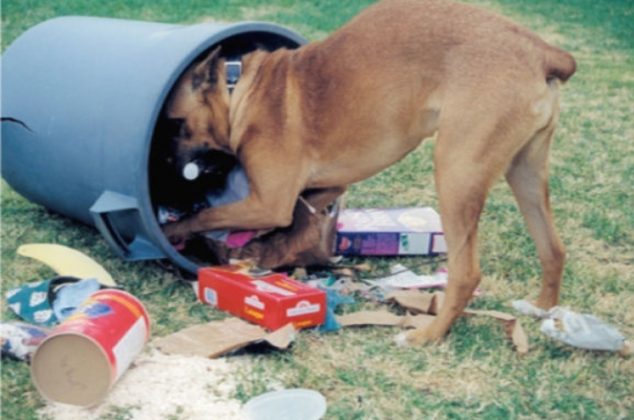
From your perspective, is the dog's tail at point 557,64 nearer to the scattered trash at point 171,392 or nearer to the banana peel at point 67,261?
the scattered trash at point 171,392

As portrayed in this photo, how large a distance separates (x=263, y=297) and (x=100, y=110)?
1.19 meters

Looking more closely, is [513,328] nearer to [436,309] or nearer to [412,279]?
[436,309]

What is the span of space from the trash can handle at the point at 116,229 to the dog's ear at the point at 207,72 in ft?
2.08

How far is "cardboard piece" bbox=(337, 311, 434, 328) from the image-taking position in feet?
12.1

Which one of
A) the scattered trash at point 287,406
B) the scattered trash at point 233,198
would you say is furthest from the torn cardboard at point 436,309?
the scattered trash at point 287,406

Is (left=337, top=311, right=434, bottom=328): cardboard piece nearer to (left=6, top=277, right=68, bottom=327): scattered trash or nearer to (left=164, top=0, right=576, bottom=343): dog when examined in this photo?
(left=164, top=0, right=576, bottom=343): dog

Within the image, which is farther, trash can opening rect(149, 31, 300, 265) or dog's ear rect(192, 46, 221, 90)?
trash can opening rect(149, 31, 300, 265)

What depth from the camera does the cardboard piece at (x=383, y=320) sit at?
370 centimetres

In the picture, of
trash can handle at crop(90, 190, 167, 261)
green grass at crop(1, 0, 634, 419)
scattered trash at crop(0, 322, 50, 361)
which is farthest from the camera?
trash can handle at crop(90, 190, 167, 261)

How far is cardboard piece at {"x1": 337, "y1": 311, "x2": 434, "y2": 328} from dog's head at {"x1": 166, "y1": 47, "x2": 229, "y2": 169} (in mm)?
1050

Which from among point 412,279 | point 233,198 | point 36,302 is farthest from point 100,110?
point 412,279

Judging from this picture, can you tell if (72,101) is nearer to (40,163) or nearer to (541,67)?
(40,163)

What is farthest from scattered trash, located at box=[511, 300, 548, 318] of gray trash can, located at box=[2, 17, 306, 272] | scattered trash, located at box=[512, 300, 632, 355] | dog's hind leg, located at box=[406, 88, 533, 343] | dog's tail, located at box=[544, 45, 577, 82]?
gray trash can, located at box=[2, 17, 306, 272]

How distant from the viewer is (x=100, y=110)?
13.5 feet
